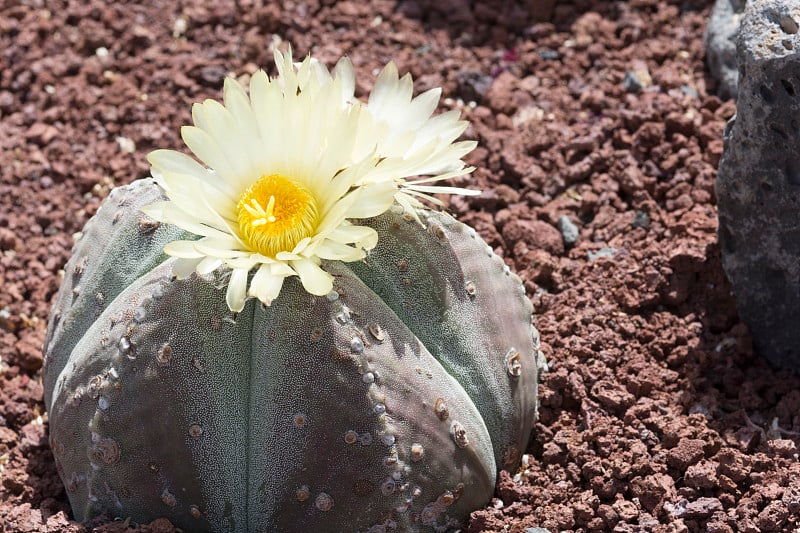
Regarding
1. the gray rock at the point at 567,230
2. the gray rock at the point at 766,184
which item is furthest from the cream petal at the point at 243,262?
the gray rock at the point at 567,230

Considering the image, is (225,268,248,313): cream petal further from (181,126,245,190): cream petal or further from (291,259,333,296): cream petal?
(181,126,245,190): cream petal

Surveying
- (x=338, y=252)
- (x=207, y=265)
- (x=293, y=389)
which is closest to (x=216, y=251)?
(x=207, y=265)

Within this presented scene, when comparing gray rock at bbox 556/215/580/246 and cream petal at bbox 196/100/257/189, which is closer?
cream petal at bbox 196/100/257/189

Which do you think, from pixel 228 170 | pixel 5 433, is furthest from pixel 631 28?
pixel 5 433

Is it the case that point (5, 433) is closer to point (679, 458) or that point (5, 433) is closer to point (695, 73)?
point (679, 458)

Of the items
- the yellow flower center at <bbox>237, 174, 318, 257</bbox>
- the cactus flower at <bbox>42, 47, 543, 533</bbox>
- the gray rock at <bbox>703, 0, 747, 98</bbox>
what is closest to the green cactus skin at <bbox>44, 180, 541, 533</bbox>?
the cactus flower at <bbox>42, 47, 543, 533</bbox>

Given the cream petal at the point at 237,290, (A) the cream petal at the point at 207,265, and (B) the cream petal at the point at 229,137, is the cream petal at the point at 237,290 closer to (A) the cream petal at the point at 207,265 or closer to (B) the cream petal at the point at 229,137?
(A) the cream petal at the point at 207,265
